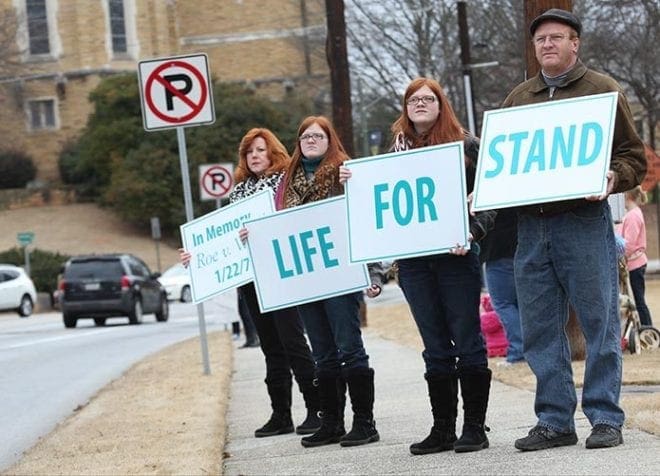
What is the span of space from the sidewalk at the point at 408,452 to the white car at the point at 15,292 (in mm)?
33309

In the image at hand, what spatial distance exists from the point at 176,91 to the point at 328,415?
674 centimetres

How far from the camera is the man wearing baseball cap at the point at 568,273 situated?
25.3 ft

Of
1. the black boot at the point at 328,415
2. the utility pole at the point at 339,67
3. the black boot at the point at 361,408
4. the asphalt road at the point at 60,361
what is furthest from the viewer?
the utility pole at the point at 339,67

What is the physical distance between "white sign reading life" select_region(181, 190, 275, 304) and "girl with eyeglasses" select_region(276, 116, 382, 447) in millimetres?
567

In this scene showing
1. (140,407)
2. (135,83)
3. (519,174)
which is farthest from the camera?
(135,83)

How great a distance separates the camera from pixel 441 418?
834cm

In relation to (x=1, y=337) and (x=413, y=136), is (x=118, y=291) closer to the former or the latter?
(x=1, y=337)

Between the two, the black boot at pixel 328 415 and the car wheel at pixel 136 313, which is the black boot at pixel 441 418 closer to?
the black boot at pixel 328 415

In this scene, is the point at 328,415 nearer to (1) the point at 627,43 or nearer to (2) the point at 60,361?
(2) the point at 60,361

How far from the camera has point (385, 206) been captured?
847 cm

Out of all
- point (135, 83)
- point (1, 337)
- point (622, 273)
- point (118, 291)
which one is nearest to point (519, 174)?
point (622, 273)

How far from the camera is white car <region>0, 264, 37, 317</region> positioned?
45.5m

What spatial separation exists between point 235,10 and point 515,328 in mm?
69723

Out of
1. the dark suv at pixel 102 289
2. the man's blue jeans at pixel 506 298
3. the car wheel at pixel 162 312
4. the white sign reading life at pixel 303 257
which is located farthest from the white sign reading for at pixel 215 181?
the white sign reading life at pixel 303 257
